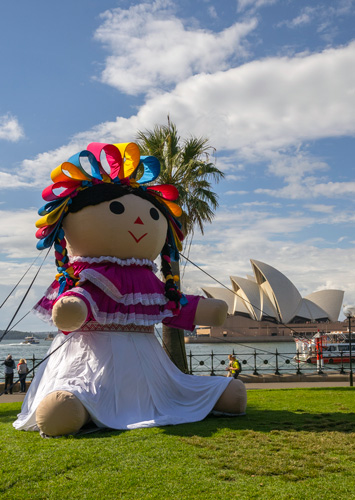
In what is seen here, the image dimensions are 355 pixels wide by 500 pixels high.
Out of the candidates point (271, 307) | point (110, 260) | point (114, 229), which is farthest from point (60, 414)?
point (271, 307)

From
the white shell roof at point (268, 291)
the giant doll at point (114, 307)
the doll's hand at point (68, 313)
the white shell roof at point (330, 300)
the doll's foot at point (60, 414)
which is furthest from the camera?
the white shell roof at point (330, 300)

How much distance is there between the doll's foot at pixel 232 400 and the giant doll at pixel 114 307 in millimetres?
13

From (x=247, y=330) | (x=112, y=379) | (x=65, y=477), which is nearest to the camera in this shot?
(x=65, y=477)

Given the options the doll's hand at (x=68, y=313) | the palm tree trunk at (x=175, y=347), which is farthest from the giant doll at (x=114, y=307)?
the palm tree trunk at (x=175, y=347)

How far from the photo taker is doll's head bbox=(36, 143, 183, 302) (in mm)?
6719

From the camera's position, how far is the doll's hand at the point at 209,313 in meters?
7.09

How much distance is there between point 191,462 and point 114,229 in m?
3.16

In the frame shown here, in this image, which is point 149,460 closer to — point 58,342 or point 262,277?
point 58,342

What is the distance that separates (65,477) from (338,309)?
62.2 m

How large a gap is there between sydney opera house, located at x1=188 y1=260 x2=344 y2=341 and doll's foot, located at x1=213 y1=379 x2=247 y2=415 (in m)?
34.4

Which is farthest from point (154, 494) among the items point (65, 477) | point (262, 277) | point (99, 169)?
point (262, 277)

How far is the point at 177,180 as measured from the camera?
1230cm

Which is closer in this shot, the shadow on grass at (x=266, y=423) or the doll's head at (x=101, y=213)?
the shadow on grass at (x=266, y=423)

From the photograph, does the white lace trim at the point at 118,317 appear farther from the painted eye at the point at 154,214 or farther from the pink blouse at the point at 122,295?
the painted eye at the point at 154,214
